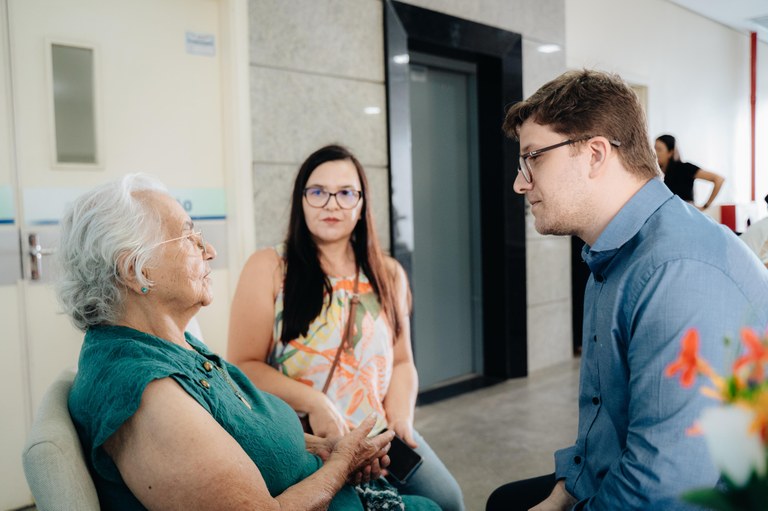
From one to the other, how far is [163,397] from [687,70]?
24.8 feet

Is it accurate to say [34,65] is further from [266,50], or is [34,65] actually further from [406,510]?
[406,510]

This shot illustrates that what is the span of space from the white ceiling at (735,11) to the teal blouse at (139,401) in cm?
712

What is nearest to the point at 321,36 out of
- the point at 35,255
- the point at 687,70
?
the point at 35,255

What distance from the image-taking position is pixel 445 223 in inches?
182

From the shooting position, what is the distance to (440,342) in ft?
15.1

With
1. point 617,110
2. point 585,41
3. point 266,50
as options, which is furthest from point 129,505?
point 585,41

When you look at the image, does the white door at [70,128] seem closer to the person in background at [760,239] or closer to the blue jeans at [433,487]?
the blue jeans at [433,487]

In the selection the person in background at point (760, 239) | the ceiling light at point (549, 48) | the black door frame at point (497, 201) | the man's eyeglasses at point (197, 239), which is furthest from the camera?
the ceiling light at point (549, 48)

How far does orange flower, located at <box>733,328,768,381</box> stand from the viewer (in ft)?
1.51

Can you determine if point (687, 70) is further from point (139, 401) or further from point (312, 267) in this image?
point (139, 401)

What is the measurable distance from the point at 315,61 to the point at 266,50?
330 millimetres

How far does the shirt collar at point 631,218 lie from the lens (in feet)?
4.01

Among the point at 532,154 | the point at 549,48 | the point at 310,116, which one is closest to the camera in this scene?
the point at 532,154

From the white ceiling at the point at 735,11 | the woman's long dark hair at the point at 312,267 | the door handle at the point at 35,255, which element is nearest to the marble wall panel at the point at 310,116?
the door handle at the point at 35,255
